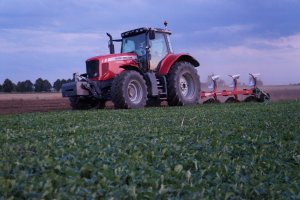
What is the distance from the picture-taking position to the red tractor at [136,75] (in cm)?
1336

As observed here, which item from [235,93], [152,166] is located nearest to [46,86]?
[235,93]

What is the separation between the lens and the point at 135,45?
14820 mm

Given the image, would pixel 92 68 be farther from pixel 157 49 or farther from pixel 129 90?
pixel 157 49

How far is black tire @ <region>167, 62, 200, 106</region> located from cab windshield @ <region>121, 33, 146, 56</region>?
1290mm

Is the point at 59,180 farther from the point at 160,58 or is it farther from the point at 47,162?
the point at 160,58

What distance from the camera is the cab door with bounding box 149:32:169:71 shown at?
14.7 metres

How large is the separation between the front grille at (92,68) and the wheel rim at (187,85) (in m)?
3.31

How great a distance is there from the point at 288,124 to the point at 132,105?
659 cm

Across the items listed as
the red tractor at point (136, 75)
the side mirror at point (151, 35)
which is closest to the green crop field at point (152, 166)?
the red tractor at point (136, 75)

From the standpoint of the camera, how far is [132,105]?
13.6 meters

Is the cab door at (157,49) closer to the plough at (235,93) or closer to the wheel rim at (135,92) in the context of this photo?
the wheel rim at (135,92)

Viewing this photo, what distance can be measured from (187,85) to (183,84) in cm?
37

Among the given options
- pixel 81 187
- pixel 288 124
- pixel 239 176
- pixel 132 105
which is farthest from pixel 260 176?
pixel 132 105

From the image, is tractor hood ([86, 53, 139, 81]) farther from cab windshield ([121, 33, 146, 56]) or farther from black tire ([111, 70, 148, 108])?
black tire ([111, 70, 148, 108])
